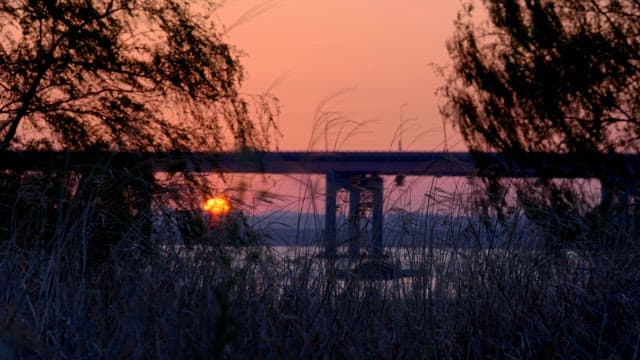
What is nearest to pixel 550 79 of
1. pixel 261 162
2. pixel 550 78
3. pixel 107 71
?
pixel 550 78

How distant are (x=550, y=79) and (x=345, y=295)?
A: 17292mm

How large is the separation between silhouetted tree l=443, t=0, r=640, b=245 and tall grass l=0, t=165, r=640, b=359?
1474cm

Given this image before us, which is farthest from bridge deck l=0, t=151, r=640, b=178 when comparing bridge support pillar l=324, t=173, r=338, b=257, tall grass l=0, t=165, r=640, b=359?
tall grass l=0, t=165, r=640, b=359

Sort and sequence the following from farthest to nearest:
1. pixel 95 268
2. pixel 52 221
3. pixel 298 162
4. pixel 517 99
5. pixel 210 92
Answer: pixel 517 99
pixel 210 92
pixel 52 221
pixel 95 268
pixel 298 162

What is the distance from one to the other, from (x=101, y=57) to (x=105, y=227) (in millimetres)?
10080

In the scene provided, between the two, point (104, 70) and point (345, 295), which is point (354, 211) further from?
point (104, 70)

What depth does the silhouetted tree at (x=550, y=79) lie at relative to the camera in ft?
69.8

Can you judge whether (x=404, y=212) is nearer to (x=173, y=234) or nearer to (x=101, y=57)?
(x=173, y=234)

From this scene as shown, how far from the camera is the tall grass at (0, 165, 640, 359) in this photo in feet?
16.9

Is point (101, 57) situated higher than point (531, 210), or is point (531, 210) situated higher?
point (101, 57)

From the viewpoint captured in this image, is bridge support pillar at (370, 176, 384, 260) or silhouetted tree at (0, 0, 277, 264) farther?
silhouetted tree at (0, 0, 277, 264)

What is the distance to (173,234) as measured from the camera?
5.84 metres

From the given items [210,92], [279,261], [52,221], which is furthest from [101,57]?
[279,261]

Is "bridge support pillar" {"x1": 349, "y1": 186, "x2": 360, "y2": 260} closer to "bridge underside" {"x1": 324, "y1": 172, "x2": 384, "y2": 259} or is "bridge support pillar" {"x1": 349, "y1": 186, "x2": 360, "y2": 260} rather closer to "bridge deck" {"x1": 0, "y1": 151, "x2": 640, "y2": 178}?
"bridge underside" {"x1": 324, "y1": 172, "x2": 384, "y2": 259}
